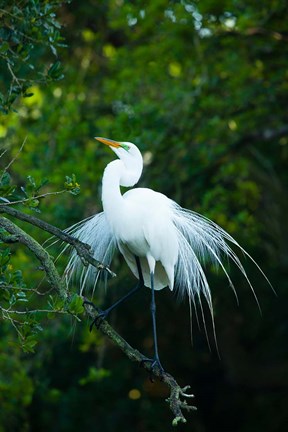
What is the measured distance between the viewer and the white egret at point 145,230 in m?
3.46

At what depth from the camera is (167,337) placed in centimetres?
799

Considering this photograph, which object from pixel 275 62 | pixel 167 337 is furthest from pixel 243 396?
pixel 275 62

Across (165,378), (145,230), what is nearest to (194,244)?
(145,230)

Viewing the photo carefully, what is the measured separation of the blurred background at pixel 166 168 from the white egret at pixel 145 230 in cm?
133

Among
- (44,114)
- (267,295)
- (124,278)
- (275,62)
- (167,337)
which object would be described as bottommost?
(167,337)

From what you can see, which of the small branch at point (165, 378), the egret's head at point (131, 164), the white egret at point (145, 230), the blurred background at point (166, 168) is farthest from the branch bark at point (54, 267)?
the blurred background at point (166, 168)

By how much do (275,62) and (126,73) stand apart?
1.20 metres

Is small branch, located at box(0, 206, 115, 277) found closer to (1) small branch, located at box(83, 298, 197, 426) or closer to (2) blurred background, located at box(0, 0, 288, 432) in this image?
(1) small branch, located at box(83, 298, 197, 426)

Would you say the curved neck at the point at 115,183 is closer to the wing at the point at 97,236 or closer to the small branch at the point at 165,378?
the wing at the point at 97,236

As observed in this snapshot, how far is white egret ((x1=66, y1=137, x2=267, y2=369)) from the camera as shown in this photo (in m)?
3.46

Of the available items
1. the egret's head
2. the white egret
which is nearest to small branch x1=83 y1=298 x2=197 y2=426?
the white egret

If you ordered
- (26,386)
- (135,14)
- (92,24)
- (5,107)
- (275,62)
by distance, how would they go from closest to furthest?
(5,107) → (26,386) → (135,14) → (275,62) → (92,24)

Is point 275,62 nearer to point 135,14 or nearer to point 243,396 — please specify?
point 135,14

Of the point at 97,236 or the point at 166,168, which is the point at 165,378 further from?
the point at 166,168
